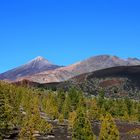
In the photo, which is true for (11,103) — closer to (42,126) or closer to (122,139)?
(42,126)

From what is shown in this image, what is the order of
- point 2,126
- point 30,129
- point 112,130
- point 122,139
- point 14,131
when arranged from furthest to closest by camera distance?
point 14,131
point 122,139
point 2,126
point 30,129
point 112,130

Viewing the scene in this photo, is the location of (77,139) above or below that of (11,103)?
below

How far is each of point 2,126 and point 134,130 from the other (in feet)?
228

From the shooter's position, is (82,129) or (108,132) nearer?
(108,132)

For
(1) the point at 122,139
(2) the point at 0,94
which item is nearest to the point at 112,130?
(2) the point at 0,94

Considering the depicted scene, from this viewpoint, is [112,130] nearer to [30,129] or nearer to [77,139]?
[77,139]

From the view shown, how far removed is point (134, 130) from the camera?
162000mm

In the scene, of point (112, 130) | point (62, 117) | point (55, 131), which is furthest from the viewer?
point (62, 117)

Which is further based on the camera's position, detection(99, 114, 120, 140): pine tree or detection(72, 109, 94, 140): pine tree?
detection(72, 109, 94, 140): pine tree

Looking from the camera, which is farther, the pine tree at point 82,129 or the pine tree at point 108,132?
the pine tree at point 82,129

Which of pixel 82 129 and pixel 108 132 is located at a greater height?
pixel 82 129

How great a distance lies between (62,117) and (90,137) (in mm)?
104240

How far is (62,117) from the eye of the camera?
193 metres

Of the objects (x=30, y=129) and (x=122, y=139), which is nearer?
(x=30, y=129)
